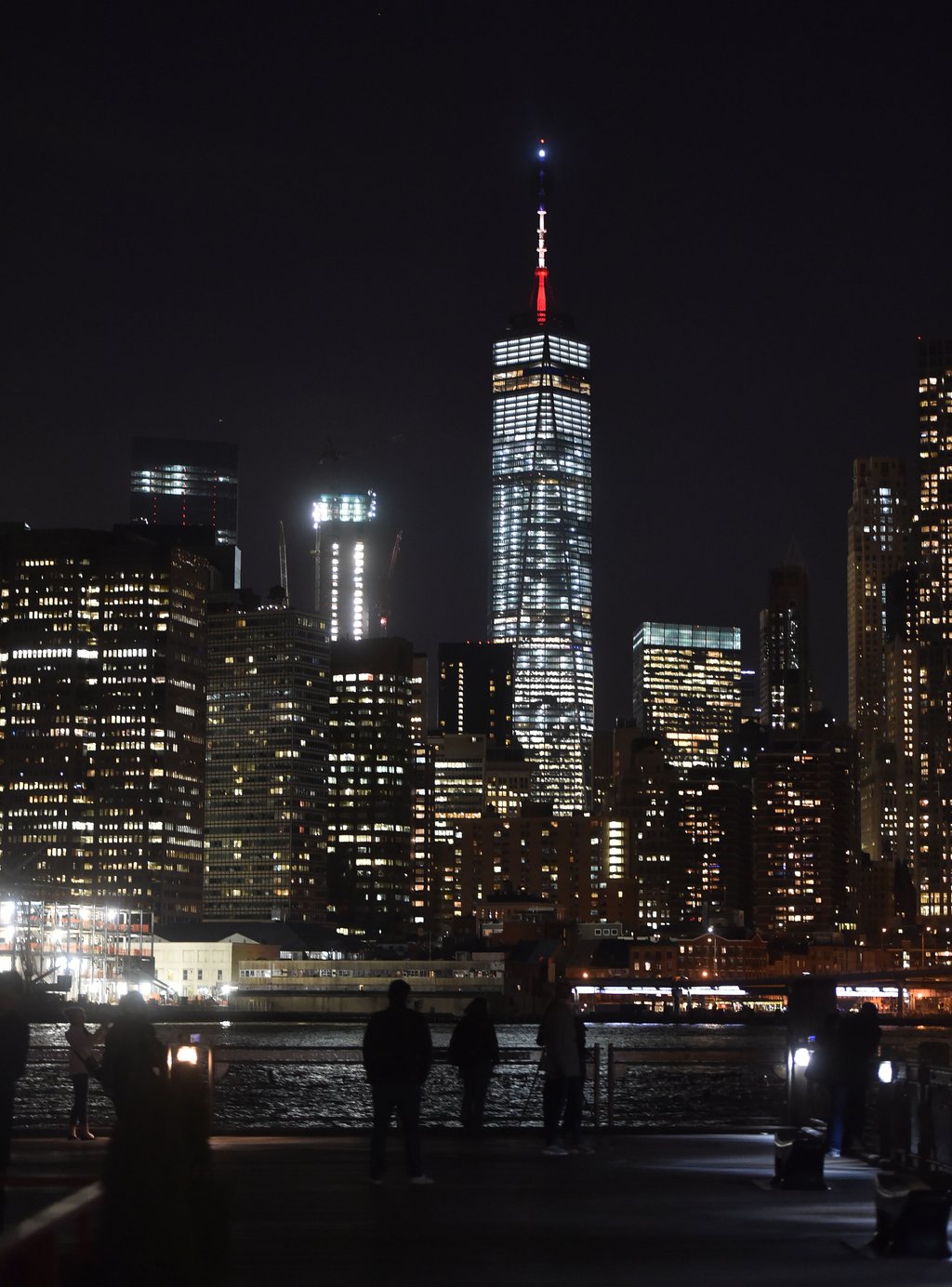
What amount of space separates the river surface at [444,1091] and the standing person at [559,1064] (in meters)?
3.83

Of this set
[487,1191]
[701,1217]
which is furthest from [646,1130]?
[701,1217]

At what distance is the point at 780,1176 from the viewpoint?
64.2 ft

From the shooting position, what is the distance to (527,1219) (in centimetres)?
1698

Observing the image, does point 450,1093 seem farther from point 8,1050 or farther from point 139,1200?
point 139,1200

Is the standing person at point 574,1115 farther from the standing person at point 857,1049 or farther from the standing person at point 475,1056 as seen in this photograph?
the standing person at point 857,1049

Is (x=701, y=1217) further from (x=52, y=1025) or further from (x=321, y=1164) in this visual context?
(x=52, y=1025)

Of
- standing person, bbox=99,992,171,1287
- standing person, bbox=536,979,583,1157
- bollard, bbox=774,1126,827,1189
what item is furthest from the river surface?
standing person, bbox=99,992,171,1287

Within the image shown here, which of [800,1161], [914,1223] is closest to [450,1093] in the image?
[800,1161]

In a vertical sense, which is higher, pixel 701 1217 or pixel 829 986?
pixel 829 986

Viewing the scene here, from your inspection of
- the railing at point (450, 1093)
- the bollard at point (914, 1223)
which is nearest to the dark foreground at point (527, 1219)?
the bollard at point (914, 1223)

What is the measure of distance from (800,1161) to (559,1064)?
4959 mm

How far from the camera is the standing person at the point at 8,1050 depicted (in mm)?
17500

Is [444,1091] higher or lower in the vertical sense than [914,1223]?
lower

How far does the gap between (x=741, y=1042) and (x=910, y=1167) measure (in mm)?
134336
